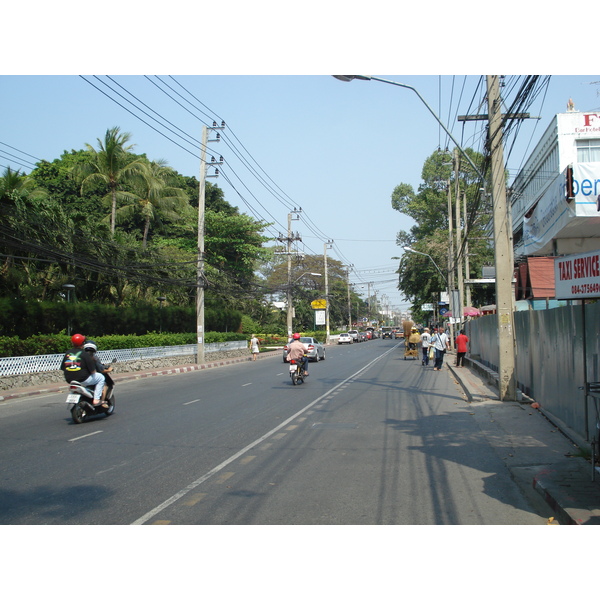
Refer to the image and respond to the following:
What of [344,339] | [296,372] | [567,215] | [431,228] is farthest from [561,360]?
[344,339]

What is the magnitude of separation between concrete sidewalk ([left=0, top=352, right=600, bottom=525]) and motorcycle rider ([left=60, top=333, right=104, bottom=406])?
7.67m

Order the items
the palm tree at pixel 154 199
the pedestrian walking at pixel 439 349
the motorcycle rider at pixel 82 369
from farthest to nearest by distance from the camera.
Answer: the palm tree at pixel 154 199, the pedestrian walking at pixel 439 349, the motorcycle rider at pixel 82 369

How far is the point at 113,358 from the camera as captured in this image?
26828 millimetres

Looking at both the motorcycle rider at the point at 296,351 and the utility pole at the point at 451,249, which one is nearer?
the motorcycle rider at the point at 296,351

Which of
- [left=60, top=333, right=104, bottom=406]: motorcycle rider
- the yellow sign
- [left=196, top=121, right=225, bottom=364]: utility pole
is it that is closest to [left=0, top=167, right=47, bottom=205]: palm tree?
[left=196, top=121, right=225, bottom=364]: utility pole

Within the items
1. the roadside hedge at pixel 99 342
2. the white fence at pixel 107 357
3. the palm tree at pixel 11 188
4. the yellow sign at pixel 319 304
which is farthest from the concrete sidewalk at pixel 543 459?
the yellow sign at pixel 319 304

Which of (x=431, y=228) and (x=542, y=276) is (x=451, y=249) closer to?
(x=431, y=228)

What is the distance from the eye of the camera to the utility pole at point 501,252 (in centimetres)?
1480

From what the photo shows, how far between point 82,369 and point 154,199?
118 ft

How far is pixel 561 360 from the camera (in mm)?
10812

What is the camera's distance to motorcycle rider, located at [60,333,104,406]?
483 inches

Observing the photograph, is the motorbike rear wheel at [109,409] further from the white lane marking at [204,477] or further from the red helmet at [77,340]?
the white lane marking at [204,477]

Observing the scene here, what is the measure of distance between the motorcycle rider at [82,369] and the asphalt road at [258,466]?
0.80 metres

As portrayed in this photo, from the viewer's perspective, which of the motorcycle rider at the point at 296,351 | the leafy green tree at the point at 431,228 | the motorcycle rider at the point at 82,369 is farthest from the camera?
the leafy green tree at the point at 431,228
